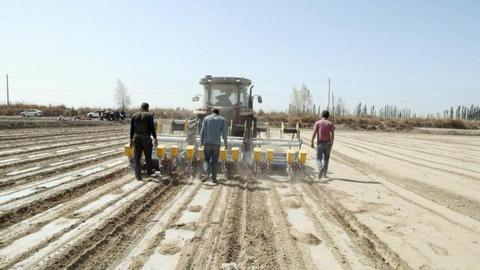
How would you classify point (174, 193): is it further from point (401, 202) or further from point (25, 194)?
point (401, 202)

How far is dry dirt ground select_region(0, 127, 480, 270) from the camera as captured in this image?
4.30 metres

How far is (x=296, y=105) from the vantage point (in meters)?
78.5

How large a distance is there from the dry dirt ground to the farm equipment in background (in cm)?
50

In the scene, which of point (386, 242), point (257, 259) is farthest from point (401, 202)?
point (257, 259)

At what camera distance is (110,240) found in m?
4.71

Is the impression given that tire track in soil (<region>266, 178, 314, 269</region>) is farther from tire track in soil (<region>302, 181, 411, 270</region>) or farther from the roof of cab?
the roof of cab

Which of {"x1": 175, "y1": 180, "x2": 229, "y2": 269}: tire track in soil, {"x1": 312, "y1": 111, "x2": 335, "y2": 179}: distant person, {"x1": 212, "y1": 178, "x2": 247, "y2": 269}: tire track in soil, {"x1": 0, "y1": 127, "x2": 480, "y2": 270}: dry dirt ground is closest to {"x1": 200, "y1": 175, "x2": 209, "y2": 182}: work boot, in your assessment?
{"x1": 0, "y1": 127, "x2": 480, "y2": 270}: dry dirt ground

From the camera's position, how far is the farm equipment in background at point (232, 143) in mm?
9641

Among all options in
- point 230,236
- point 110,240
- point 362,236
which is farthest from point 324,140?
point 110,240

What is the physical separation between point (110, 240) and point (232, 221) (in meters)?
1.71

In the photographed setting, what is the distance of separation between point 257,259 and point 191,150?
5526 mm

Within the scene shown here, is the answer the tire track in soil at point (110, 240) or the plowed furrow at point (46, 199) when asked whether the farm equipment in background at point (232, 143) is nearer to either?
the plowed furrow at point (46, 199)

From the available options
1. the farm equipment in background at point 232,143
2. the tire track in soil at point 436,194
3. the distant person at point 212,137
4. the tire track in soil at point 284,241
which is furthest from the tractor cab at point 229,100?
the tire track in soil at point 284,241

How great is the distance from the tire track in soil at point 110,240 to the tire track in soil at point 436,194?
513 cm
